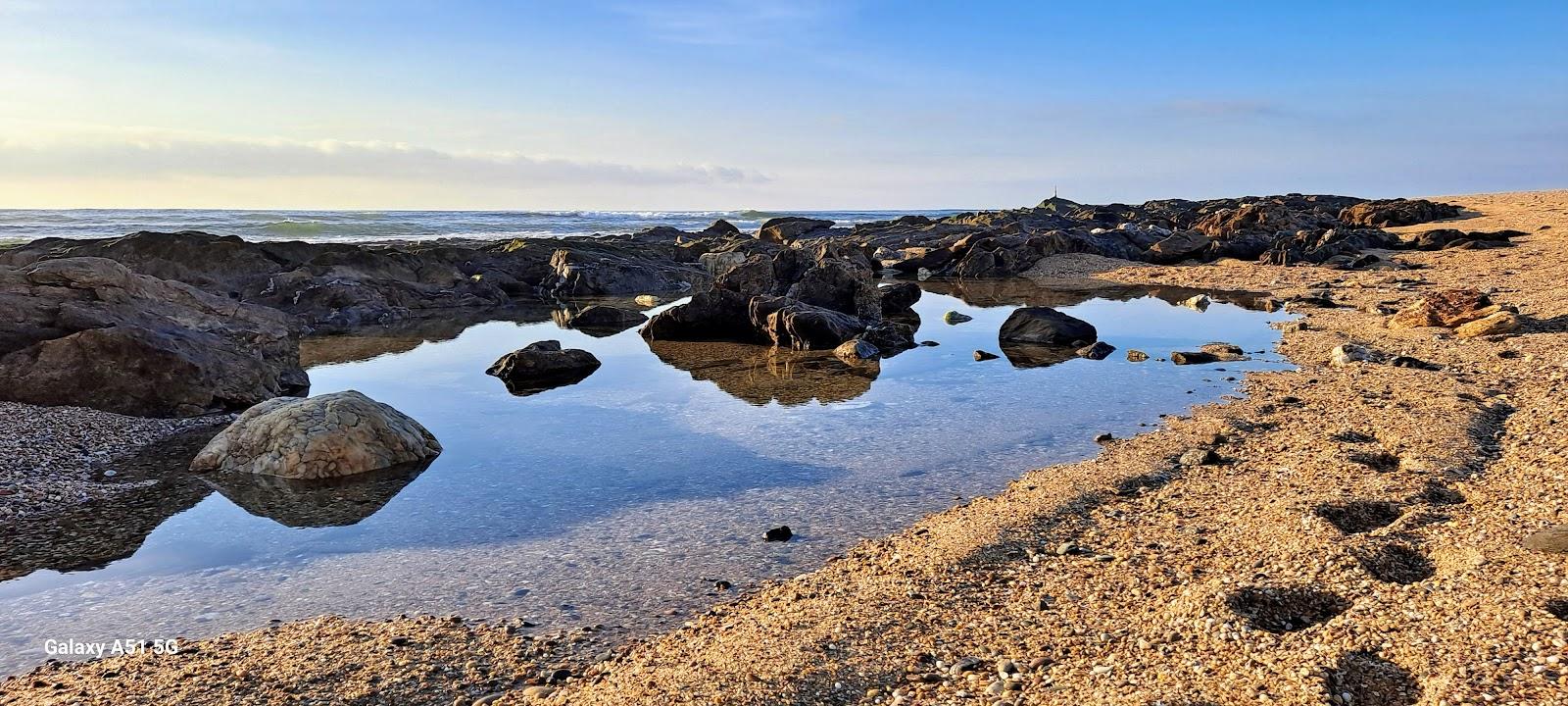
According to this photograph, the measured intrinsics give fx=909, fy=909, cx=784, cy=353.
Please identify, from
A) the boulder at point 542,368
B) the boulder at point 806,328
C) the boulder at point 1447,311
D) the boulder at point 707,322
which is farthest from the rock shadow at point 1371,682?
the boulder at point 707,322

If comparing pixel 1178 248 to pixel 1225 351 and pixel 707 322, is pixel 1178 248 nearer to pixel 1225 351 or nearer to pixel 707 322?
pixel 1225 351

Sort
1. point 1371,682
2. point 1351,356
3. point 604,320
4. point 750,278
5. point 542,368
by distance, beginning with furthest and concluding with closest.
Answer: point 604,320 → point 750,278 → point 542,368 → point 1351,356 → point 1371,682

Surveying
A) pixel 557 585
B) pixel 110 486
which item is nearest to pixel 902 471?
pixel 557 585

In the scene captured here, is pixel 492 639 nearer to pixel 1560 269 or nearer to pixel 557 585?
pixel 557 585

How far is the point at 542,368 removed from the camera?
13.1m

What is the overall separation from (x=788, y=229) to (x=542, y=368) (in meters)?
36.9

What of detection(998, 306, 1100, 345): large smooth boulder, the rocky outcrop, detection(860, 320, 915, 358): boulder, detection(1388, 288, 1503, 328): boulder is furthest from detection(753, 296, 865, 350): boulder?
the rocky outcrop

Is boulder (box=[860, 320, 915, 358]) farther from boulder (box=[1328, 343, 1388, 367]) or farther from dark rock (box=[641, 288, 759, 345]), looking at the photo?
boulder (box=[1328, 343, 1388, 367])

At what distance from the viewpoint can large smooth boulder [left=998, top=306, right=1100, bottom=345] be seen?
15.0m

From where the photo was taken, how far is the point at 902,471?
7.84m

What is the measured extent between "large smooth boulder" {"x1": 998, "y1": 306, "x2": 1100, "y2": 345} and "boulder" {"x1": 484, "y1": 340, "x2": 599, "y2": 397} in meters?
7.05

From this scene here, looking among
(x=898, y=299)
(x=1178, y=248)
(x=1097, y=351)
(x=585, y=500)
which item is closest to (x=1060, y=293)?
(x=898, y=299)

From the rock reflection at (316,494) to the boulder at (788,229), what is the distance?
3558 centimetres

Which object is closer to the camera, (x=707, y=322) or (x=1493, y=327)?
(x=1493, y=327)
